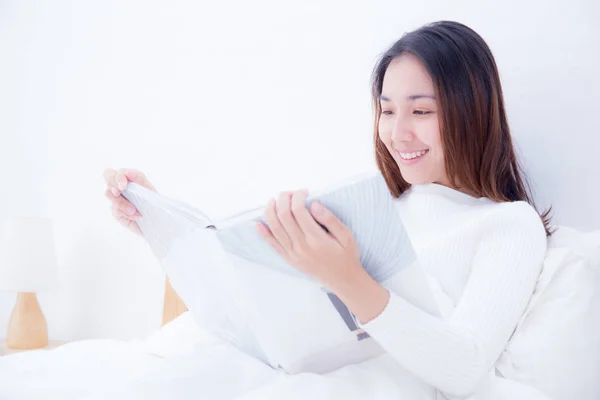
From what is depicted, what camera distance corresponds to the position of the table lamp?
2.04 meters

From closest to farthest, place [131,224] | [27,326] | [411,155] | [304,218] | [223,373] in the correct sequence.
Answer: [304,218]
[223,373]
[131,224]
[411,155]
[27,326]

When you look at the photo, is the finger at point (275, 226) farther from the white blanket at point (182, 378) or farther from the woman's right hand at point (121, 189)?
the woman's right hand at point (121, 189)

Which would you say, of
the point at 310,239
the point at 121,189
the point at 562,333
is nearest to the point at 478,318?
the point at 562,333

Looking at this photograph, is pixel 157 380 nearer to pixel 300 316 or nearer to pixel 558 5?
pixel 300 316

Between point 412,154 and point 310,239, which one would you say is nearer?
point 310,239

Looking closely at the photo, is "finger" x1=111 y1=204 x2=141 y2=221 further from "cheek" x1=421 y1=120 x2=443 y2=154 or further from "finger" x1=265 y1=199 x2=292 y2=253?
"cheek" x1=421 y1=120 x2=443 y2=154

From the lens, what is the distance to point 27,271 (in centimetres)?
204

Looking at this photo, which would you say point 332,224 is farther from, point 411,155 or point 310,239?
point 411,155

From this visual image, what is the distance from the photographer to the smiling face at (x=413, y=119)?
113cm

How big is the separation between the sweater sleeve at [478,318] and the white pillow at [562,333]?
0.20 feet

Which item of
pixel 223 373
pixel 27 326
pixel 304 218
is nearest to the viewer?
pixel 304 218

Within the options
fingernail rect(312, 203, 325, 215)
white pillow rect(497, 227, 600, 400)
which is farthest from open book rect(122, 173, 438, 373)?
white pillow rect(497, 227, 600, 400)

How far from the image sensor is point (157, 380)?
74 cm

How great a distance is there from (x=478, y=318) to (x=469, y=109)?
43cm
